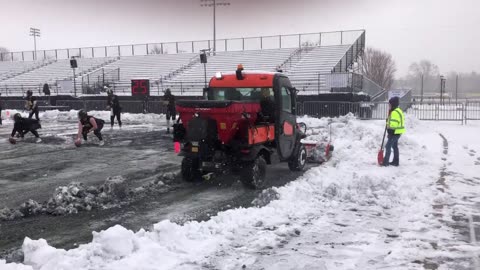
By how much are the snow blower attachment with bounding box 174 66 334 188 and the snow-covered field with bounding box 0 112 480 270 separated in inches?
37.6

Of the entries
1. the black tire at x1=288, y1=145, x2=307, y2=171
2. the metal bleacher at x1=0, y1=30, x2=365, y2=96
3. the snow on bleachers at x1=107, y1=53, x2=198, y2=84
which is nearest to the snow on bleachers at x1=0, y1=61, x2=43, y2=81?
the metal bleacher at x1=0, y1=30, x2=365, y2=96

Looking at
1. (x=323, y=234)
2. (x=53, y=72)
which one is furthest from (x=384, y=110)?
(x=53, y=72)

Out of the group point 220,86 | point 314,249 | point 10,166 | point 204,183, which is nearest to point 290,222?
point 314,249

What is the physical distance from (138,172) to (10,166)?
3.51 metres

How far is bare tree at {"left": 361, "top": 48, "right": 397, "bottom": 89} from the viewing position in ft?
254

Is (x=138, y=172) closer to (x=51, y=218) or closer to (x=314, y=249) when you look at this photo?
(x=51, y=218)

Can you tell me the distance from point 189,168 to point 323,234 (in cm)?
387

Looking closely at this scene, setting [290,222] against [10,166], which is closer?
[290,222]

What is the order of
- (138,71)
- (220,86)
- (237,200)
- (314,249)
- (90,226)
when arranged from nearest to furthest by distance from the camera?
(314,249) < (90,226) < (237,200) < (220,86) < (138,71)

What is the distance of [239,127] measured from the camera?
28.1 feet

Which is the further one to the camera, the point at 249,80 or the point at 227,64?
the point at 227,64

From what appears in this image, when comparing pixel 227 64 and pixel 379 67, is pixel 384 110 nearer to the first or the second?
pixel 227 64

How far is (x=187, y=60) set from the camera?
44000mm

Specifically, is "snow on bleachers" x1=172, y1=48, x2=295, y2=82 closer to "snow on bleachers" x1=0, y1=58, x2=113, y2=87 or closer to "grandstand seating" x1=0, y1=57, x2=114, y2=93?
"grandstand seating" x1=0, y1=57, x2=114, y2=93
